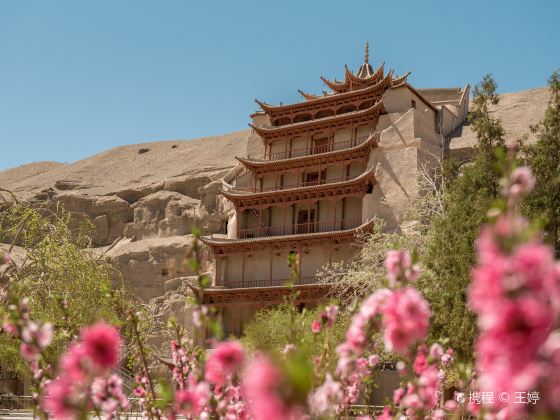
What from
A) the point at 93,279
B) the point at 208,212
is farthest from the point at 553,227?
the point at 208,212

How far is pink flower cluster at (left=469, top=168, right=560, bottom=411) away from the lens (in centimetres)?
198

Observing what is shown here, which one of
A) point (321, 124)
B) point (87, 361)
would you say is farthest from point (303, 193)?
point (87, 361)

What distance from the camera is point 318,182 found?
36156mm

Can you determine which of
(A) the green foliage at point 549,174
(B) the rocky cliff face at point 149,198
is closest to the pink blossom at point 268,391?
(A) the green foliage at point 549,174

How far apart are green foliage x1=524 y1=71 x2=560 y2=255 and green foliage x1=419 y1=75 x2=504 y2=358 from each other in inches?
48.9

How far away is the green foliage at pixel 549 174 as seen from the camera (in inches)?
740

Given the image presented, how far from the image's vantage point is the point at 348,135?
1494 inches

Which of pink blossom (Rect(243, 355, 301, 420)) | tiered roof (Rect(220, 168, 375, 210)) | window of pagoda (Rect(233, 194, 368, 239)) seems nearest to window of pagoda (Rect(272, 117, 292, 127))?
tiered roof (Rect(220, 168, 375, 210))

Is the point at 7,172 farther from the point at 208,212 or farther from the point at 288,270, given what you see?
the point at 288,270

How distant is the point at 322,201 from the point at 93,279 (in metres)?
17.6

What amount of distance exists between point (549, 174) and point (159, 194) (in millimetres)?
30732

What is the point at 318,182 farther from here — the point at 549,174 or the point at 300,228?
the point at 549,174

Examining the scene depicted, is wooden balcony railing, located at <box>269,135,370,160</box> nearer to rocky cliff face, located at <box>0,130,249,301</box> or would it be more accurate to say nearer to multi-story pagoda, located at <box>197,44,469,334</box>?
multi-story pagoda, located at <box>197,44,469,334</box>

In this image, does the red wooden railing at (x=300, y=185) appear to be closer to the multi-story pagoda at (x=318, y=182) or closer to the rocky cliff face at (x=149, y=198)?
the multi-story pagoda at (x=318, y=182)
